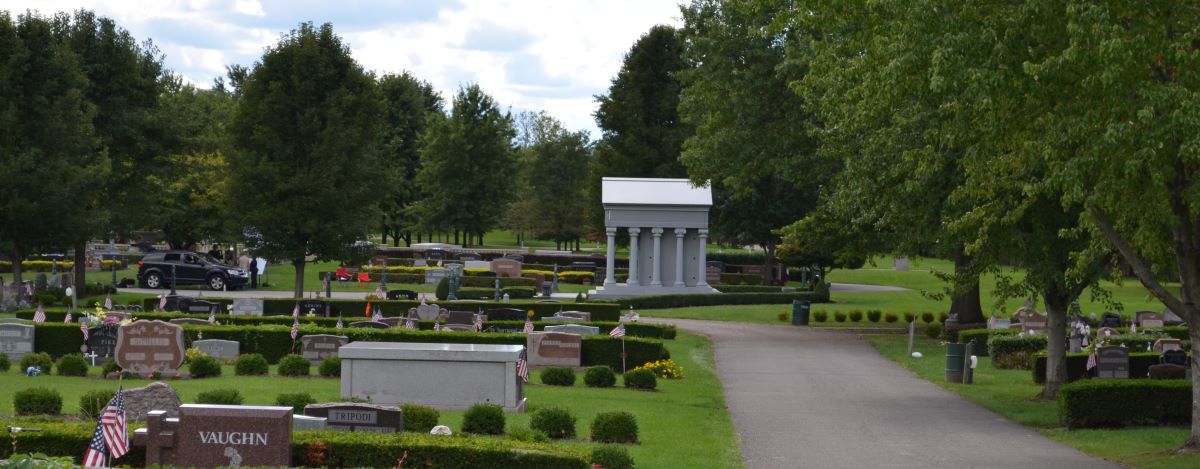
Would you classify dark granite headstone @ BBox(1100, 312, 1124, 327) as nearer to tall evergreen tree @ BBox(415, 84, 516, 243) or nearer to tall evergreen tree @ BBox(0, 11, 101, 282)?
tall evergreen tree @ BBox(0, 11, 101, 282)

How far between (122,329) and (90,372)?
5.74ft

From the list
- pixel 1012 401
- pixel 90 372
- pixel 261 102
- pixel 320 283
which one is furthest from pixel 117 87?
pixel 1012 401

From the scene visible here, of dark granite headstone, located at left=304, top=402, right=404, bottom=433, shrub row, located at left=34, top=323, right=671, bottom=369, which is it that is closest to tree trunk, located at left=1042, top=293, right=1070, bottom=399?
shrub row, located at left=34, top=323, right=671, bottom=369

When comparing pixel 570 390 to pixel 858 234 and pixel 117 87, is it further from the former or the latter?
pixel 117 87

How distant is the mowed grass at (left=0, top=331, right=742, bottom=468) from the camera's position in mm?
17312

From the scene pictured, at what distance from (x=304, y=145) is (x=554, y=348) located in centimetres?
1820

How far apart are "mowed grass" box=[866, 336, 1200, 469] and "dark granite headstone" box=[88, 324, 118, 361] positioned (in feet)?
59.2

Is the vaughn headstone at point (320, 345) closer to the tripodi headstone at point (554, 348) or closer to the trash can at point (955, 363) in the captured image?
the tripodi headstone at point (554, 348)

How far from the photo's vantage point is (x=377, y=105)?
44312 mm

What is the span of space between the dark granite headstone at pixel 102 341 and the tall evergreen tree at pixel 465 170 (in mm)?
50926

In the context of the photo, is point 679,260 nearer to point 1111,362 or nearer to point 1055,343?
point 1111,362

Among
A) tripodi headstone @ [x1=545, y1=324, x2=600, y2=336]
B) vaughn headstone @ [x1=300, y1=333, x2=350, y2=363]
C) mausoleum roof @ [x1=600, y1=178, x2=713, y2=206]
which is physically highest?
Result: mausoleum roof @ [x1=600, y1=178, x2=713, y2=206]

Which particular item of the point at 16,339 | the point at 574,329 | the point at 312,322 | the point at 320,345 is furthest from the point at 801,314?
the point at 16,339

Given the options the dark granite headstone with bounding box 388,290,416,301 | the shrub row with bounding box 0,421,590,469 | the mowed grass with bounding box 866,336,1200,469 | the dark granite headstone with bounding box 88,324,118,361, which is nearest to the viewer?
the shrub row with bounding box 0,421,590,469
